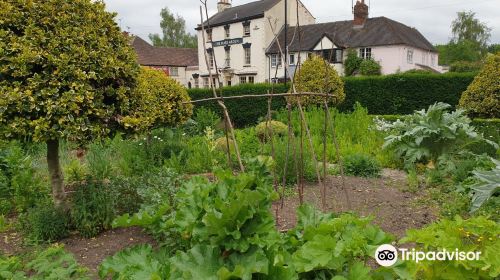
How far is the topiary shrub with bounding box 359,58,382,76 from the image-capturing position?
27391 mm

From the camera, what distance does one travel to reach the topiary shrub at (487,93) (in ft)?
25.9

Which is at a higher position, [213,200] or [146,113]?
[146,113]

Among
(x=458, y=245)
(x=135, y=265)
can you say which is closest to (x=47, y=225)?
(x=135, y=265)

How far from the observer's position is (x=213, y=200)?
1924 mm

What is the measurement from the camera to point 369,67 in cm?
2738

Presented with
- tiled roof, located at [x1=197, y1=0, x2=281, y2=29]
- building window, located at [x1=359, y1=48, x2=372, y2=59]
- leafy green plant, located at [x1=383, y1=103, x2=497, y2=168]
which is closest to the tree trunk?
leafy green plant, located at [x1=383, y1=103, x2=497, y2=168]

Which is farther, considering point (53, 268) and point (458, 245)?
point (53, 268)

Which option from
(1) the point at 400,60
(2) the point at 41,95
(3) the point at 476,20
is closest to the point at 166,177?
(2) the point at 41,95

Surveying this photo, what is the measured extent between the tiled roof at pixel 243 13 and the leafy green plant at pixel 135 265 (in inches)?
1217

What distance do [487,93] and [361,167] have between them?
12.7ft

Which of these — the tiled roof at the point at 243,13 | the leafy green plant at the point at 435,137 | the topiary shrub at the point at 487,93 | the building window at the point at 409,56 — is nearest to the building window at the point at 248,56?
the tiled roof at the point at 243,13

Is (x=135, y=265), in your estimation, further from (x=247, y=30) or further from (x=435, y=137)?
(x=247, y=30)

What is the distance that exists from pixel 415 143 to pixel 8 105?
5505mm

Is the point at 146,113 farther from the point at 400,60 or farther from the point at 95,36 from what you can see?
the point at 400,60
